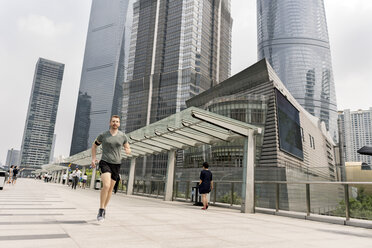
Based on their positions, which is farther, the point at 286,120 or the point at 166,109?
the point at 166,109

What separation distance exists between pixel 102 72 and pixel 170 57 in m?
79.8

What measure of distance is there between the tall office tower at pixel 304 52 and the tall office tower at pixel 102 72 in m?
97.2

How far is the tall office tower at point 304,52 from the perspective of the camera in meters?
149

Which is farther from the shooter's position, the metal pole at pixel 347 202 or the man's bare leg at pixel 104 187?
the metal pole at pixel 347 202

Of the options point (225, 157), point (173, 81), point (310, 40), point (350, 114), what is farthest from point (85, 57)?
point (350, 114)

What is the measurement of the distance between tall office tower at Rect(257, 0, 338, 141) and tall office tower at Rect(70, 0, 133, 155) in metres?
97.2

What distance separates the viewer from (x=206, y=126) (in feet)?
32.2

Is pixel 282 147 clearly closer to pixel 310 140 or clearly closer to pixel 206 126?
pixel 310 140

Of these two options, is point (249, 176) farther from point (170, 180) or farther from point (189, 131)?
point (170, 180)

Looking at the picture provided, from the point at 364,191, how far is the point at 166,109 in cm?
9040

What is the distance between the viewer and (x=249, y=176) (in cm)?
906

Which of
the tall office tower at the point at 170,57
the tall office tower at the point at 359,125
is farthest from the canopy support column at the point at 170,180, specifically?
the tall office tower at the point at 359,125

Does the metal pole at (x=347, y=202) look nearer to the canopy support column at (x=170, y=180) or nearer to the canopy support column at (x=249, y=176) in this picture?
the canopy support column at (x=249, y=176)

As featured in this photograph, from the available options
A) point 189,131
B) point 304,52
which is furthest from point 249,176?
point 304,52
